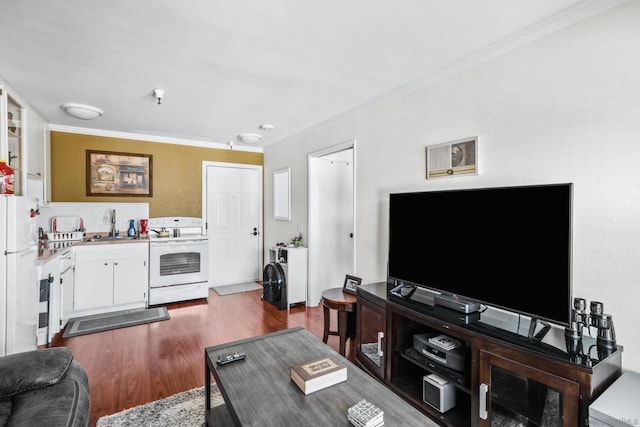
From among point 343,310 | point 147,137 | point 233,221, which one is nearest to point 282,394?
point 343,310

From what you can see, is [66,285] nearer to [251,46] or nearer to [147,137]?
[147,137]

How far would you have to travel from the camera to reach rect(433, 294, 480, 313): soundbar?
78.3 inches

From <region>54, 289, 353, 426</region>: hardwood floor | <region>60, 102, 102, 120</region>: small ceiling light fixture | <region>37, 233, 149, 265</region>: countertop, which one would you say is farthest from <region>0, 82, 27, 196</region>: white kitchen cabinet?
<region>54, 289, 353, 426</region>: hardwood floor

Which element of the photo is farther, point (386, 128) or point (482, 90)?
point (386, 128)

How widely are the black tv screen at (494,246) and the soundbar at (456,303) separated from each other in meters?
0.05

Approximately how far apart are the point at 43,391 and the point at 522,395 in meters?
2.29

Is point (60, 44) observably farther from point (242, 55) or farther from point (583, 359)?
point (583, 359)

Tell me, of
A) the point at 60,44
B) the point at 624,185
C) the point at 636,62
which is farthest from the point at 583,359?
the point at 60,44

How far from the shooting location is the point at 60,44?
2.09 m

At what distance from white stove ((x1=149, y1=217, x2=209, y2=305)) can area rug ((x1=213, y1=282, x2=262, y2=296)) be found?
1.28ft

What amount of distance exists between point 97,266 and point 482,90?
14.5 feet

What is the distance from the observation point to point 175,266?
4.36 m

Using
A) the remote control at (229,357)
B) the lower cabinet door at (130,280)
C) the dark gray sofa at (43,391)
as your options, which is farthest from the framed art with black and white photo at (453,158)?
the lower cabinet door at (130,280)

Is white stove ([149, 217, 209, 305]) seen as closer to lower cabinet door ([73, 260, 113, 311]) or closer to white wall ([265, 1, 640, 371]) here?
lower cabinet door ([73, 260, 113, 311])
